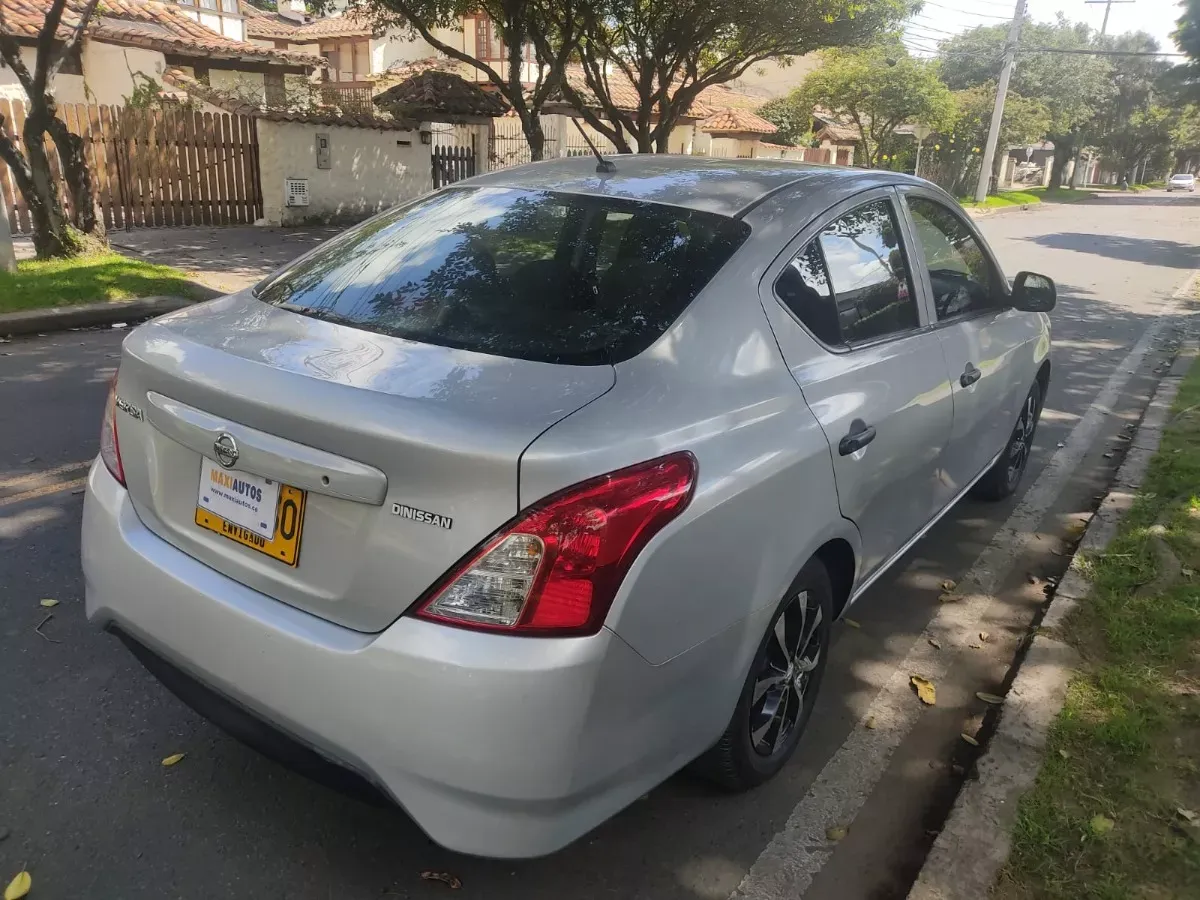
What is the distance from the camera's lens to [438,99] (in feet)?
57.7

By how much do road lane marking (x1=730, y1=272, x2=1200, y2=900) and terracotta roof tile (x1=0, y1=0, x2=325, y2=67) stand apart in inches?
777

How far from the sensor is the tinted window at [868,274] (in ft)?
9.39

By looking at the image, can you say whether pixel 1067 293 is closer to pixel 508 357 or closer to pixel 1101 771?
pixel 1101 771

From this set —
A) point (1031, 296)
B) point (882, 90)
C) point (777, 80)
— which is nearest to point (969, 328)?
point (1031, 296)

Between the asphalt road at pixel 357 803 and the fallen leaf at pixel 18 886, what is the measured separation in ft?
0.12

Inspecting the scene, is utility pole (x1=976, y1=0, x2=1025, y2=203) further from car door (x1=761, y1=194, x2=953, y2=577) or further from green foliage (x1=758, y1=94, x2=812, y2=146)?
car door (x1=761, y1=194, x2=953, y2=577)

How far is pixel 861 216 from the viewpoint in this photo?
3.08 m

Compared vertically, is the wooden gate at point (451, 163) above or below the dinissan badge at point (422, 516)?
above

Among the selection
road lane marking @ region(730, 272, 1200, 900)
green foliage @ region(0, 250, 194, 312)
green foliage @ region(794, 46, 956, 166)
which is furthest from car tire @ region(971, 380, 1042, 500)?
green foliage @ region(794, 46, 956, 166)

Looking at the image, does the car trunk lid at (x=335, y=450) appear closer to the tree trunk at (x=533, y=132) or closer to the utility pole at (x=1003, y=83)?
the tree trunk at (x=533, y=132)

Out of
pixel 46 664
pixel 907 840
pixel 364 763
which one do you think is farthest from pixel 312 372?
pixel 907 840

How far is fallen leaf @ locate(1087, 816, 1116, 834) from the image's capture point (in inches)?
98.5

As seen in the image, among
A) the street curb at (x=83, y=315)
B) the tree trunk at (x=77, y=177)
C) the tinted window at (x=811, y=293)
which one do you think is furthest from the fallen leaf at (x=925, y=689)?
the tree trunk at (x=77, y=177)

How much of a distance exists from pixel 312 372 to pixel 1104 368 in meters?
8.30
